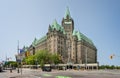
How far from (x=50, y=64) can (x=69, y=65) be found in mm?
12554

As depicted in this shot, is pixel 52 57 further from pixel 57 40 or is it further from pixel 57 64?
pixel 57 40

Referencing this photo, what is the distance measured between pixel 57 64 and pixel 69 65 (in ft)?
26.4

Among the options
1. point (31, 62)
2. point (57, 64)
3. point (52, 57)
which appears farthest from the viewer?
point (31, 62)

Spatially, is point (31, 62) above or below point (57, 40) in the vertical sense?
below

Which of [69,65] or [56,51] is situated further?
[56,51]

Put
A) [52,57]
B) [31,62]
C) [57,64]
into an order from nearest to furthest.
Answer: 1. [52,57]
2. [57,64]
3. [31,62]

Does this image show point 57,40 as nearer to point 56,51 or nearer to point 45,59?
point 56,51

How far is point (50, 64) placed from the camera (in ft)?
551

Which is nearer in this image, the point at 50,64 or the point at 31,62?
the point at 50,64

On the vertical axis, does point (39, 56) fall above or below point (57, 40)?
below

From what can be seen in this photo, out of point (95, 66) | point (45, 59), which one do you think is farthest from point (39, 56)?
point (95, 66)

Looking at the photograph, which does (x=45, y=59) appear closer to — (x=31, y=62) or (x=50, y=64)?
(x=50, y=64)

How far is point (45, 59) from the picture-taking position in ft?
528

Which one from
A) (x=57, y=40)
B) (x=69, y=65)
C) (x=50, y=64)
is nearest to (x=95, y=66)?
(x=69, y=65)
